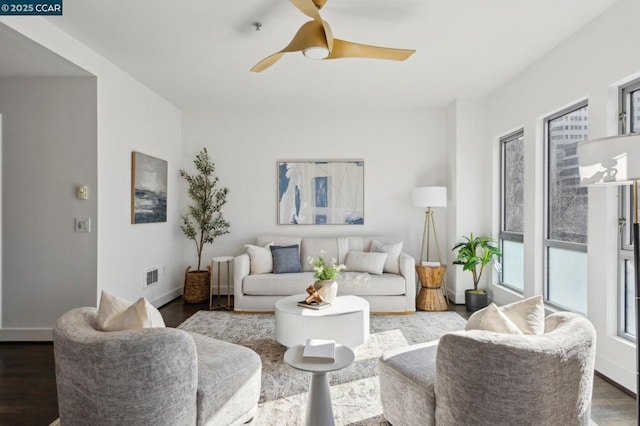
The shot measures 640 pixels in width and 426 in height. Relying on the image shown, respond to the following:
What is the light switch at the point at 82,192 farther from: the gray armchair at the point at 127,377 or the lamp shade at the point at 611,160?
the lamp shade at the point at 611,160

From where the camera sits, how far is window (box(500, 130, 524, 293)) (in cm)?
428

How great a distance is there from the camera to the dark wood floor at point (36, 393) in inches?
86.9

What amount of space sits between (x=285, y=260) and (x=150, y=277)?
1.68 metres

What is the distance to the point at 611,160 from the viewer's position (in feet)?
5.82

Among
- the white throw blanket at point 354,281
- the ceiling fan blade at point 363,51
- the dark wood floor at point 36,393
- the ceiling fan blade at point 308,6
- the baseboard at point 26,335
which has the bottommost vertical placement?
the dark wood floor at point 36,393

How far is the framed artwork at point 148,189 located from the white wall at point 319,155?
2.16ft

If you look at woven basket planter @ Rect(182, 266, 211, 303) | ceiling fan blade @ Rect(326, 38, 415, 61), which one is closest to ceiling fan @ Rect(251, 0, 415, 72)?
ceiling fan blade @ Rect(326, 38, 415, 61)

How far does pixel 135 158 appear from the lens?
164 inches

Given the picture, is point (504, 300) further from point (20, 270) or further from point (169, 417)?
point (20, 270)

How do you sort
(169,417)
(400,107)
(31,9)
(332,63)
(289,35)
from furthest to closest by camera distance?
(400,107) < (332,63) < (289,35) < (31,9) < (169,417)

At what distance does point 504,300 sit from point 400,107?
2.91 m

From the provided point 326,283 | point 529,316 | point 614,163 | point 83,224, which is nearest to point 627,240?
point 614,163

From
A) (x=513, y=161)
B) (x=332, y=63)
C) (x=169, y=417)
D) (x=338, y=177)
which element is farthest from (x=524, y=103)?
(x=169, y=417)

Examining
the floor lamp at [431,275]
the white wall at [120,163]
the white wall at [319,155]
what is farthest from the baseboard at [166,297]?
the floor lamp at [431,275]
